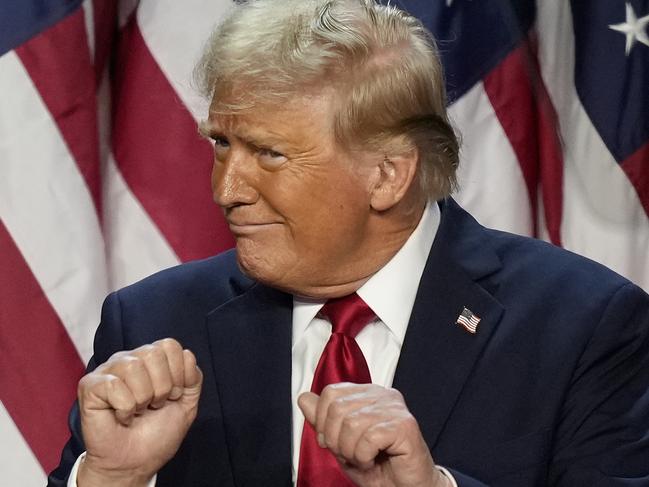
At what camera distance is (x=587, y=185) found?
8.47 feet

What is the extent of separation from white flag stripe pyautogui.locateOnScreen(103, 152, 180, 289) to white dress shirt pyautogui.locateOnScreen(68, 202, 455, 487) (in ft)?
2.13

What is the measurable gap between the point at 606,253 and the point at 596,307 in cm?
68

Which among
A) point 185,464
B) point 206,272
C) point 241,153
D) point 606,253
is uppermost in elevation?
point 241,153

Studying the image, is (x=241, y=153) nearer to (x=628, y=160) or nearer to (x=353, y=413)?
(x=353, y=413)

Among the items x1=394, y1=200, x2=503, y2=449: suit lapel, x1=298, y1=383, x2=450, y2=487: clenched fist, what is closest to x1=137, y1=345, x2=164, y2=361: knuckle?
x1=298, y1=383, x2=450, y2=487: clenched fist

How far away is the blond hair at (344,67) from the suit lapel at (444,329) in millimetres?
127

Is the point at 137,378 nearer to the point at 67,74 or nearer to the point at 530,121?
the point at 67,74

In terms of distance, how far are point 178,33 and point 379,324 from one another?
86cm

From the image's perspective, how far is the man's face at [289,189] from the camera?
6.05ft

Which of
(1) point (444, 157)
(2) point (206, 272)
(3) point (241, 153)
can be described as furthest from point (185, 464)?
(1) point (444, 157)

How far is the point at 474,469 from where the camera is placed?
1.85 metres

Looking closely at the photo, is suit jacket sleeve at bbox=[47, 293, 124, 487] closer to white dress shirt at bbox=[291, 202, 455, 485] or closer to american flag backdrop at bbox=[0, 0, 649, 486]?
white dress shirt at bbox=[291, 202, 455, 485]

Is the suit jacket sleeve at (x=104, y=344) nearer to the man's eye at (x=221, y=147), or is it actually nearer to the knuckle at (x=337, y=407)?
the man's eye at (x=221, y=147)

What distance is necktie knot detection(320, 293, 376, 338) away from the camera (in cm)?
196
